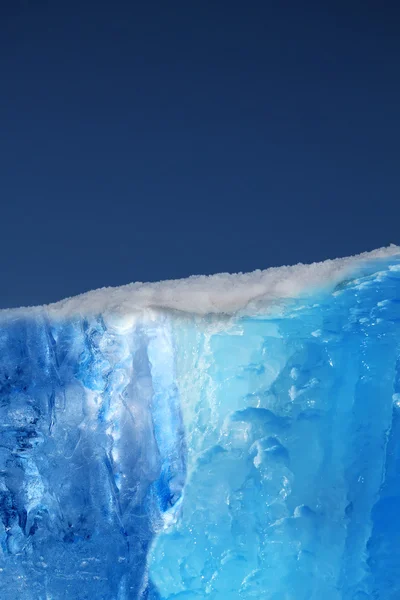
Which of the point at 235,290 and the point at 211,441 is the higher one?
the point at 235,290

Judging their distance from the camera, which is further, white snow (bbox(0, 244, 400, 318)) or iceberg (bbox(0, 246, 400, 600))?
white snow (bbox(0, 244, 400, 318))

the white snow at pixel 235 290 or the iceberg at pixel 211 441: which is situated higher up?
the white snow at pixel 235 290

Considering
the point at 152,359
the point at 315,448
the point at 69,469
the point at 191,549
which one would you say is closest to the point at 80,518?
the point at 69,469

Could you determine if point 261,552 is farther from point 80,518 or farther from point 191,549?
point 80,518

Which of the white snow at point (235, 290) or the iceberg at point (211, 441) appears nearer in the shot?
the iceberg at point (211, 441)

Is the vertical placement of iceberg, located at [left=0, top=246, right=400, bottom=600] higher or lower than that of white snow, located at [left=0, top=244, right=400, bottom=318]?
lower
